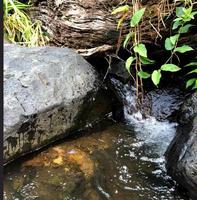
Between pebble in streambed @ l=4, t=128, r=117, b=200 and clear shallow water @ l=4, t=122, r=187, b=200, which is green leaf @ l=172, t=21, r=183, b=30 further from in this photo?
pebble in streambed @ l=4, t=128, r=117, b=200

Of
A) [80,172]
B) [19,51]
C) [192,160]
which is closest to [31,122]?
[80,172]

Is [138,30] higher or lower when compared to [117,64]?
higher

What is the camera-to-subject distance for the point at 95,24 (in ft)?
13.0

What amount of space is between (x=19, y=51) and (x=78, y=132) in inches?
39.7

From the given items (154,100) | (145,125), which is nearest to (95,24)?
(154,100)

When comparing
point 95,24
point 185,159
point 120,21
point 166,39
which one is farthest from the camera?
point 95,24

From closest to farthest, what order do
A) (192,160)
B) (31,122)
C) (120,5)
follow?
(192,160), (31,122), (120,5)

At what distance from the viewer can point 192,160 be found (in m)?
2.69

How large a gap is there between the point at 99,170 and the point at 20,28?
2473 millimetres

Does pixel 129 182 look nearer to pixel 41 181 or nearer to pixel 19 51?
pixel 41 181

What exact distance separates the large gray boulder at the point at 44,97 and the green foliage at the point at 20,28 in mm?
832

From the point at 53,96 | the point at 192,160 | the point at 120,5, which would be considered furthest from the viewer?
the point at 120,5

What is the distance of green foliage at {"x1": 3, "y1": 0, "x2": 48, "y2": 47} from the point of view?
463 centimetres

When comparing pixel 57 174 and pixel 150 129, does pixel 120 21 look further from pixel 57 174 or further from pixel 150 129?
pixel 57 174
